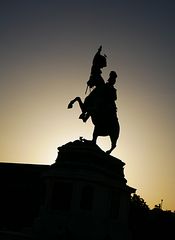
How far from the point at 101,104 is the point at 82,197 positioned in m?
4.27

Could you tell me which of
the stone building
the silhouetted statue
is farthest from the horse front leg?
the stone building

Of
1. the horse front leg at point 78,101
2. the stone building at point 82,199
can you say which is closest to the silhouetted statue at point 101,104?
the horse front leg at point 78,101

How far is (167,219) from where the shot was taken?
41875mm

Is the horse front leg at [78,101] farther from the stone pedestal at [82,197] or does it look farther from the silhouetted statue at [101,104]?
the stone pedestal at [82,197]

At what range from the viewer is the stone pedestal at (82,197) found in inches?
653

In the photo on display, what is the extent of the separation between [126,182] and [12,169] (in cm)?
726

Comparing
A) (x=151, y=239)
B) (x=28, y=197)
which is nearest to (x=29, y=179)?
(x=28, y=197)

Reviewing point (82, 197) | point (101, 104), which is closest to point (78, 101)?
point (101, 104)

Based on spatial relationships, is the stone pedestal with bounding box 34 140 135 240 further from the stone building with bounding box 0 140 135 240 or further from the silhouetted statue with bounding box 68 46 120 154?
the silhouetted statue with bounding box 68 46 120 154

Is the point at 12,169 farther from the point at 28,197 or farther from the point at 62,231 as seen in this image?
the point at 62,231

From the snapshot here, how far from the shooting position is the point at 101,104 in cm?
1927

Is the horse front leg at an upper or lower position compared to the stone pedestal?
upper

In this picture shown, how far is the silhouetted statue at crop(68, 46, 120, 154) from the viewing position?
19297mm

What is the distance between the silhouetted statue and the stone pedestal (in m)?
1.27
